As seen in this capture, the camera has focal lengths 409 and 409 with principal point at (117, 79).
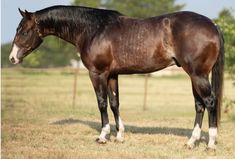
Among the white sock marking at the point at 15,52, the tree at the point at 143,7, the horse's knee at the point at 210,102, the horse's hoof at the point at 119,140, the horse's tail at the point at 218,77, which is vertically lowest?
the tree at the point at 143,7

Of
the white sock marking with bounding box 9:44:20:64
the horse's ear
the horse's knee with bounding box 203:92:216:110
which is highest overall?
the horse's ear

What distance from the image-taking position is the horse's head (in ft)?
25.5

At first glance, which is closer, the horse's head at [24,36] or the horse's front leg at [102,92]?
the horse's front leg at [102,92]

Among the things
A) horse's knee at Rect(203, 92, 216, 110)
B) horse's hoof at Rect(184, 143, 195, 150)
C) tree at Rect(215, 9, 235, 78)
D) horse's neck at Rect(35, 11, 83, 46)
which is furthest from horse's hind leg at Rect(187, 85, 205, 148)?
tree at Rect(215, 9, 235, 78)

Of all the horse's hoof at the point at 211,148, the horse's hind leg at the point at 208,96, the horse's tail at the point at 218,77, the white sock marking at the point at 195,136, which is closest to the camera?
the horse's hind leg at the point at 208,96

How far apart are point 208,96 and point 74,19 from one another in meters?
2.87

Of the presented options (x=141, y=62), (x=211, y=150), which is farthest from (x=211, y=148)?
(x=141, y=62)

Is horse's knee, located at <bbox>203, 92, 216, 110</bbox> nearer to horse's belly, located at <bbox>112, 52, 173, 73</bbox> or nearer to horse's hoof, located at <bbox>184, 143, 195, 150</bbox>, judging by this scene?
horse's hoof, located at <bbox>184, 143, 195, 150</bbox>

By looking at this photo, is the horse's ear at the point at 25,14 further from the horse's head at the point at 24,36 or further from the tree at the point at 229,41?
the tree at the point at 229,41

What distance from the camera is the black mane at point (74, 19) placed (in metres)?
7.61

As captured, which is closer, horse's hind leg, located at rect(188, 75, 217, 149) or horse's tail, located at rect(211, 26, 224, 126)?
horse's hind leg, located at rect(188, 75, 217, 149)

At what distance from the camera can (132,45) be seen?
287 inches

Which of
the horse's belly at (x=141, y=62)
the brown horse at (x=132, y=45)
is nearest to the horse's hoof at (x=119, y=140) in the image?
the brown horse at (x=132, y=45)

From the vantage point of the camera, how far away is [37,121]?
10.8 metres
